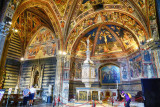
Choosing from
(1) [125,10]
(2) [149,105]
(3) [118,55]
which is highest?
(1) [125,10]

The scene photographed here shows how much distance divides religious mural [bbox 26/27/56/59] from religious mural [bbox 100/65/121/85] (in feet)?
22.1

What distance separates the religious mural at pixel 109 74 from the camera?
1370cm

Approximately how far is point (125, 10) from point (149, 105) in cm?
1010

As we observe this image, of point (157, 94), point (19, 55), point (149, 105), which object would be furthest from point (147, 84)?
point (19, 55)

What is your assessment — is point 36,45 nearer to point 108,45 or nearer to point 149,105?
point 108,45

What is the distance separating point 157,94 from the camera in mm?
2566

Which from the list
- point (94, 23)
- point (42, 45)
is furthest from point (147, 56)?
point (42, 45)

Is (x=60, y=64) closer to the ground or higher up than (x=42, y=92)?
higher up

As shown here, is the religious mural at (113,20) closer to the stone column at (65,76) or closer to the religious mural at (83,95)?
the stone column at (65,76)

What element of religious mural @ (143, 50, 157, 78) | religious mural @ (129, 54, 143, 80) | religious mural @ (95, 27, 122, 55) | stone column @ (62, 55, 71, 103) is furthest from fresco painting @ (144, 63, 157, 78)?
stone column @ (62, 55, 71, 103)

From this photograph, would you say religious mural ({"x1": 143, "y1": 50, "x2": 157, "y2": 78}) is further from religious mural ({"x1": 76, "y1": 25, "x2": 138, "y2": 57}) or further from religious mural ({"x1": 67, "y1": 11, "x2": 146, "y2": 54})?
religious mural ({"x1": 76, "y1": 25, "x2": 138, "y2": 57})

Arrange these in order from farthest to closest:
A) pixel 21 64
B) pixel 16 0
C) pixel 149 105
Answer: pixel 21 64, pixel 16 0, pixel 149 105

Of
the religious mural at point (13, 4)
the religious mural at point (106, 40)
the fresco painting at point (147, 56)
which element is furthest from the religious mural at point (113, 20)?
the religious mural at point (13, 4)

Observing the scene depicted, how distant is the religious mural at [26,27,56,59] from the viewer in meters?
14.3
